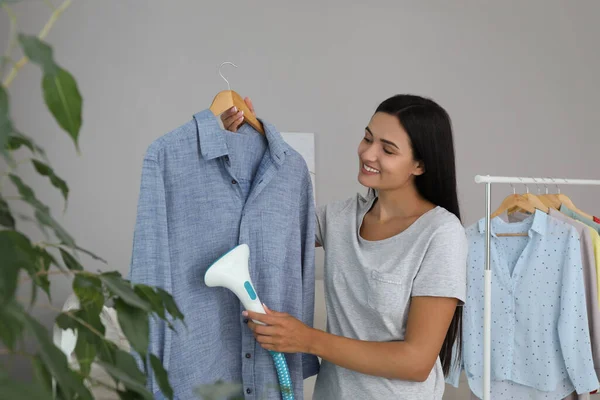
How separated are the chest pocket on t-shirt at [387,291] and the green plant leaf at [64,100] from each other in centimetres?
116

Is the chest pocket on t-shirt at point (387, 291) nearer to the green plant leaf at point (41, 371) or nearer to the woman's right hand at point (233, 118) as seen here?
the woman's right hand at point (233, 118)

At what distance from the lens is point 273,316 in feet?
4.68

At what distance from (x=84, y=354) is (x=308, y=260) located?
3.78ft

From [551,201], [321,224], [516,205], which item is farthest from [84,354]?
[551,201]

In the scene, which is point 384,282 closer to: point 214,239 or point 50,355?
point 214,239

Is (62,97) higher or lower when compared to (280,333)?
higher

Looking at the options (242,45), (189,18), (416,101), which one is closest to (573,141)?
(242,45)

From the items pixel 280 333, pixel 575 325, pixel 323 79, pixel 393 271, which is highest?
pixel 323 79

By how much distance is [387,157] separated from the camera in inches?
61.4

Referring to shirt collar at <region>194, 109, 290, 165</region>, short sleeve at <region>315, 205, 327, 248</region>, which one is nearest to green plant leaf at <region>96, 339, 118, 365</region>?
shirt collar at <region>194, 109, 290, 165</region>

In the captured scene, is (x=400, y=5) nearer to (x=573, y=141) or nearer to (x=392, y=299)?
(x=573, y=141)

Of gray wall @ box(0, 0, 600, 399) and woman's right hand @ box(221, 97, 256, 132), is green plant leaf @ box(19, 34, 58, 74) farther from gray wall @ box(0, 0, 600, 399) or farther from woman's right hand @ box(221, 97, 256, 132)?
gray wall @ box(0, 0, 600, 399)

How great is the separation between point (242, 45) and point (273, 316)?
242cm

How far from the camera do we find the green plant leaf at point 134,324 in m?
0.50
